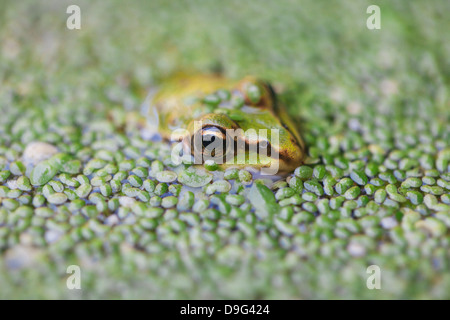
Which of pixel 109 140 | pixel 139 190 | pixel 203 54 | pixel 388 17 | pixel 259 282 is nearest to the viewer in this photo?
pixel 259 282

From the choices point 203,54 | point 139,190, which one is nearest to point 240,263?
point 139,190

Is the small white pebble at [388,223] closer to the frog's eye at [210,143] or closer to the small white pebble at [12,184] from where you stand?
the frog's eye at [210,143]

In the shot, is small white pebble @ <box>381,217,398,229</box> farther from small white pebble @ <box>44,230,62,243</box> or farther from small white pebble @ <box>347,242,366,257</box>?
small white pebble @ <box>44,230,62,243</box>

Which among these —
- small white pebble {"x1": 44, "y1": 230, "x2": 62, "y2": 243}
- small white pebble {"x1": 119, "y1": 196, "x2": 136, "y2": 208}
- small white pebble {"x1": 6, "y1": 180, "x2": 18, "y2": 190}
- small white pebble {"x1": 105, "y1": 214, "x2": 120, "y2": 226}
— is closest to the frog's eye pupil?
small white pebble {"x1": 119, "y1": 196, "x2": 136, "y2": 208}

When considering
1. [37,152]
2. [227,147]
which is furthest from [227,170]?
[37,152]

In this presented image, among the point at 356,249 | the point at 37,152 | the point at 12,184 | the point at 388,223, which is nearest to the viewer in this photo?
the point at 356,249

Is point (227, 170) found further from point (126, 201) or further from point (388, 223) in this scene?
point (388, 223)

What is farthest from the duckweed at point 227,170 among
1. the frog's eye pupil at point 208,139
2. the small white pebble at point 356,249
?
the frog's eye pupil at point 208,139

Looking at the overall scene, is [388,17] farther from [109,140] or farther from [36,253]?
[36,253]
